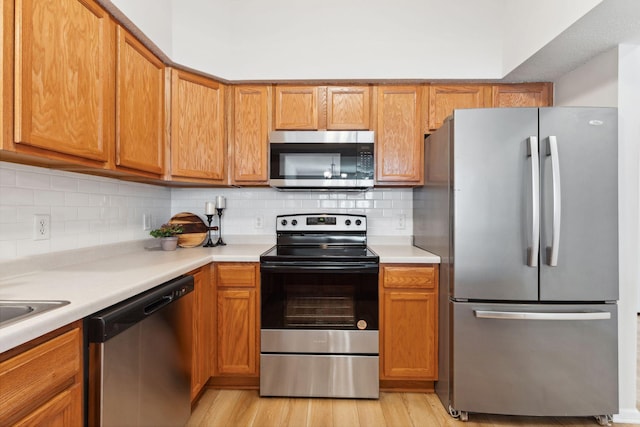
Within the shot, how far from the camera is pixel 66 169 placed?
65.8 inches

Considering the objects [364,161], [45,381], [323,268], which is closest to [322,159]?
[364,161]

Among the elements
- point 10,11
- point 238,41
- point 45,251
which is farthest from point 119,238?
point 238,41

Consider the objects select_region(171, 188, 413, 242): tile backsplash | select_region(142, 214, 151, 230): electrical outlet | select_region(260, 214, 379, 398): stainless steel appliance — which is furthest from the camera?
select_region(171, 188, 413, 242): tile backsplash

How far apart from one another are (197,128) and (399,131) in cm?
143

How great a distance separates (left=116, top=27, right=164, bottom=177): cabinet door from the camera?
171 cm

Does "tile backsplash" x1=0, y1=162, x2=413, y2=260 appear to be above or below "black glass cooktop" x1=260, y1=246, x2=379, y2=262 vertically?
above

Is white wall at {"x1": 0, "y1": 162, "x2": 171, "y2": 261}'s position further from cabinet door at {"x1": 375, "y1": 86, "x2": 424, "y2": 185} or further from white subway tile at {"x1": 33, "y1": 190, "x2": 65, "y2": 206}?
cabinet door at {"x1": 375, "y1": 86, "x2": 424, "y2": 185}

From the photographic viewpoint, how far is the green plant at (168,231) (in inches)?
91.9

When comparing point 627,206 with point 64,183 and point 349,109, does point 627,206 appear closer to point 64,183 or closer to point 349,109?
point 349,109

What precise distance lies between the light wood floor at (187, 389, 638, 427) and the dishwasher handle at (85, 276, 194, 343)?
85 cm

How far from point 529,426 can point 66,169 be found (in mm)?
2805

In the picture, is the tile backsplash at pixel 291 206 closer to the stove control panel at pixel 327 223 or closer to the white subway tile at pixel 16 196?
the stove control panel at pixel 327 223

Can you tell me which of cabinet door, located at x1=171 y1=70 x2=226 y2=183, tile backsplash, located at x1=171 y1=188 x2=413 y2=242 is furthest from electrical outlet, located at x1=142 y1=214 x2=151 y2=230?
cabinet door, located at x1=171 y1=70 x2=226 y2=183

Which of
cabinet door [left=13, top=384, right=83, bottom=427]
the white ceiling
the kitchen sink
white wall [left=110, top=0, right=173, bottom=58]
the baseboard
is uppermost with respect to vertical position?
white wall [left=110, top=0, right=173, bottom=58]
